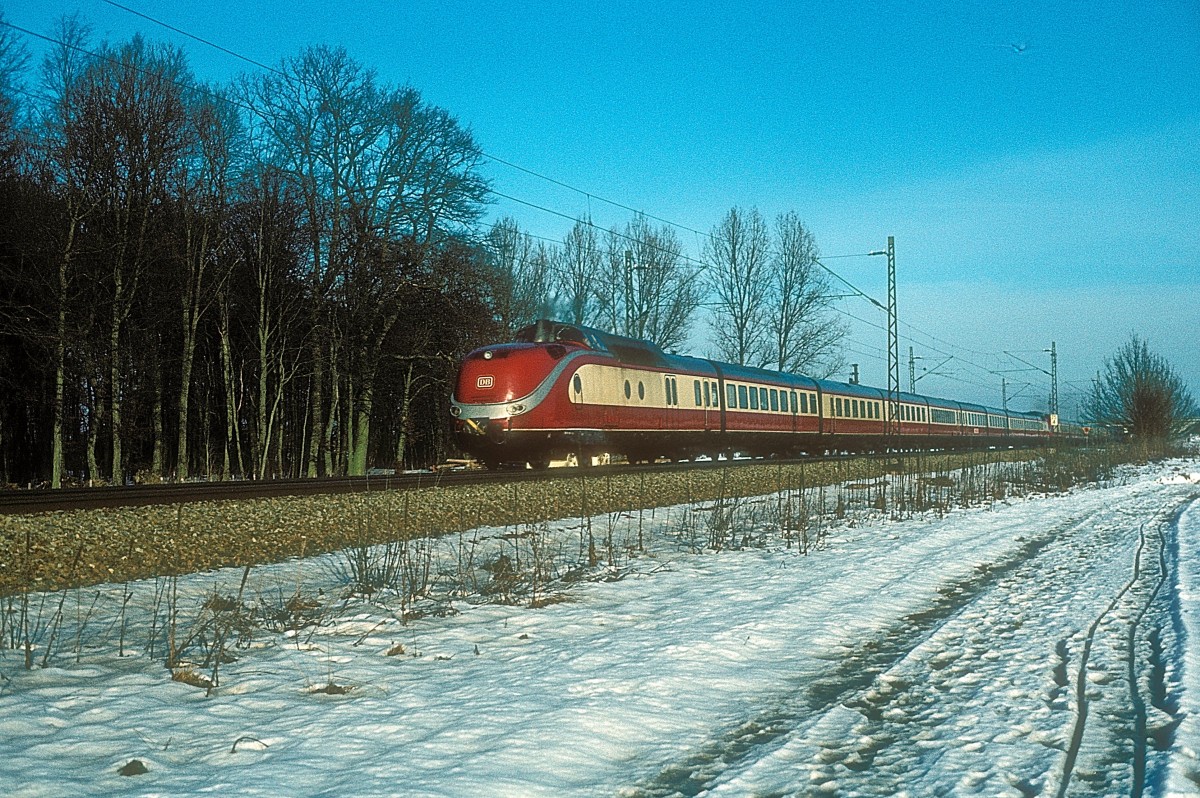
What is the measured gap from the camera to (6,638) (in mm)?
6008

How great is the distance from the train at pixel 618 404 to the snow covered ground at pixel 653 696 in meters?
10.7

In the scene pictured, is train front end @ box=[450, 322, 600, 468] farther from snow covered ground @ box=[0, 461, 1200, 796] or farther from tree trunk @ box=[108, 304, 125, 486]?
snow covered ground @ box=[0, 461, 1200, 796]

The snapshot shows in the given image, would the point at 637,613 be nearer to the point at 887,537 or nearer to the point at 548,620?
the point at 548,620

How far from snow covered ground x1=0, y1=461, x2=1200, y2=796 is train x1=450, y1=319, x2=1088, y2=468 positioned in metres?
10.7

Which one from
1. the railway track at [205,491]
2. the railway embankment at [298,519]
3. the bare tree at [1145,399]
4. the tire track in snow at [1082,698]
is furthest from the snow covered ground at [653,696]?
the bare tree at [1145,399]

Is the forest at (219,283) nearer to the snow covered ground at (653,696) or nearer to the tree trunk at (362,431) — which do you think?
the tree trunk at (362,431)

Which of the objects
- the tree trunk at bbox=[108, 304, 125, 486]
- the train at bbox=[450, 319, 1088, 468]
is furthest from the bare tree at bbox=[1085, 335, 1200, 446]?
the tree trunk at bbox=[108, 304, 125, 486]

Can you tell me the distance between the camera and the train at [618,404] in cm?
1916

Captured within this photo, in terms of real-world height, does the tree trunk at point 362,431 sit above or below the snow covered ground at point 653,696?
above

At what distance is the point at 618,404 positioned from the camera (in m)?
21.5

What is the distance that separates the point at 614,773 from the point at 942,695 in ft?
6.82

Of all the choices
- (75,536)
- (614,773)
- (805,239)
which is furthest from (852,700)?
(805,239)

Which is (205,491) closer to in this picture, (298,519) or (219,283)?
(298,519)

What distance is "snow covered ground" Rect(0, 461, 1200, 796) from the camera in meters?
3.82
